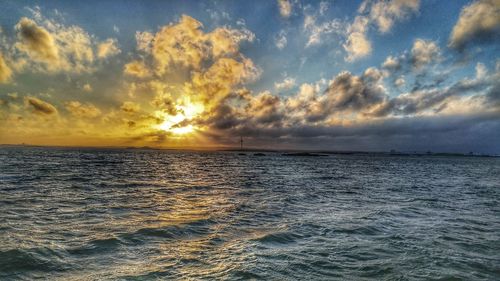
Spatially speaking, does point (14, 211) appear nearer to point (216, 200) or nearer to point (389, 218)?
point (216, 200)

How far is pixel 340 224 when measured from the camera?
47.0ft

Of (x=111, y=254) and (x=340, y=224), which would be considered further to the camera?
(x=340, y=224)

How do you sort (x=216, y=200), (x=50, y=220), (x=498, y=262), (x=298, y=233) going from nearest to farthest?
(x=498, y=262)
(x=298, y=233)
(x=50, y=220)
(x=216, y=200)

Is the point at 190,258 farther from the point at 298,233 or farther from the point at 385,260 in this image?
the point at 385,260

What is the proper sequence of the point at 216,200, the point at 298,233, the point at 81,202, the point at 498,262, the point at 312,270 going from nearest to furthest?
the point at 312,270 < the point at 498,262 < the point at 298,233 < the point at 81,202 < the point at 216,200

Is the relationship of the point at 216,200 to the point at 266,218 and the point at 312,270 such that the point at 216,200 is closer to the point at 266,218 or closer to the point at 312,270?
the point at 266,218

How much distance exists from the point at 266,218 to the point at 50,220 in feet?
38.0

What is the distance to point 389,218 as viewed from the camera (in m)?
16.3

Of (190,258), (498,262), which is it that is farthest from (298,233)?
(498,262)

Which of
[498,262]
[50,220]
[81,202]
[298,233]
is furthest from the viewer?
[81,202]

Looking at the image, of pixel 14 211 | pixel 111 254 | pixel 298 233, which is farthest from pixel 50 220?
pixel 298 233

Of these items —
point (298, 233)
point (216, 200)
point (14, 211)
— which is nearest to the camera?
point (298, 233)

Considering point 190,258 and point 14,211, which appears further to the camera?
point 14,211

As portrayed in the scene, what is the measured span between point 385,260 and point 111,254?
31.5 feet
